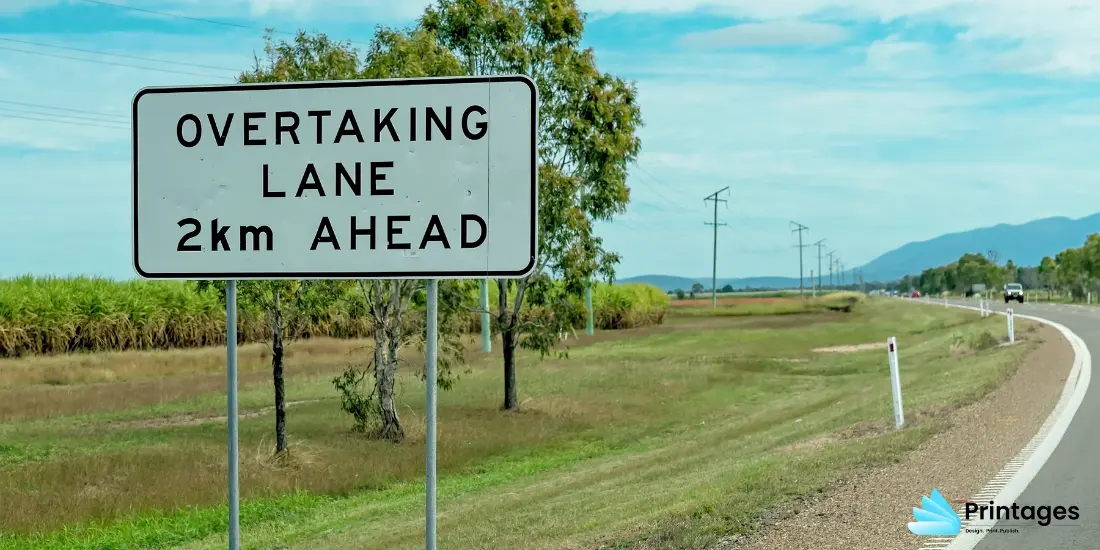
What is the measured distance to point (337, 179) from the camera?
5715 mm

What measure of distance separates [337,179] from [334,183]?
0.09 feet

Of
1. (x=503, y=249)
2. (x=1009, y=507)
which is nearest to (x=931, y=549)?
(x=1009, y=507)

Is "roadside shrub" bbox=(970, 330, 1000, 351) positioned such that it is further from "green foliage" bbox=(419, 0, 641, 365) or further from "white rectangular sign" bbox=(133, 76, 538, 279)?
"white rectangular sign" bbox=(133, 76, 538, 279)

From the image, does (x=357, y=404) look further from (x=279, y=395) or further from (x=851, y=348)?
(x=851, y=348)

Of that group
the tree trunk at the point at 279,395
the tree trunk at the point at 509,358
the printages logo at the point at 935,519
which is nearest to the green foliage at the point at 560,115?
the tree trunk at the point at 509,358

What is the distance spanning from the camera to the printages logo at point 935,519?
7668 millimetres

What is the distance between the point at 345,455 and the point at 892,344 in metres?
10.4

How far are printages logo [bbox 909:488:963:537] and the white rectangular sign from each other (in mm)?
4259

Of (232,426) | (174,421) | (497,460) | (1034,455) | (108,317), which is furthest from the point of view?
(108,317)

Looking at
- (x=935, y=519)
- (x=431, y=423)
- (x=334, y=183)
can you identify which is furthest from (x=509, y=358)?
(x=431, y=423)

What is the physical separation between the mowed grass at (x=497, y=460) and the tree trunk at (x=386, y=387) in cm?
47

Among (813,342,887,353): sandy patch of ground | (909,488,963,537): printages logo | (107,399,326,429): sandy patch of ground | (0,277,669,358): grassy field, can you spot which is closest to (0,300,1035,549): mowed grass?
(107,399,326,429): sandy patch of ground

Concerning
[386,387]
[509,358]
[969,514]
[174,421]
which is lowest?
[174,421]

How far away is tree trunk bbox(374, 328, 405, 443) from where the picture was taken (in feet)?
72.0
